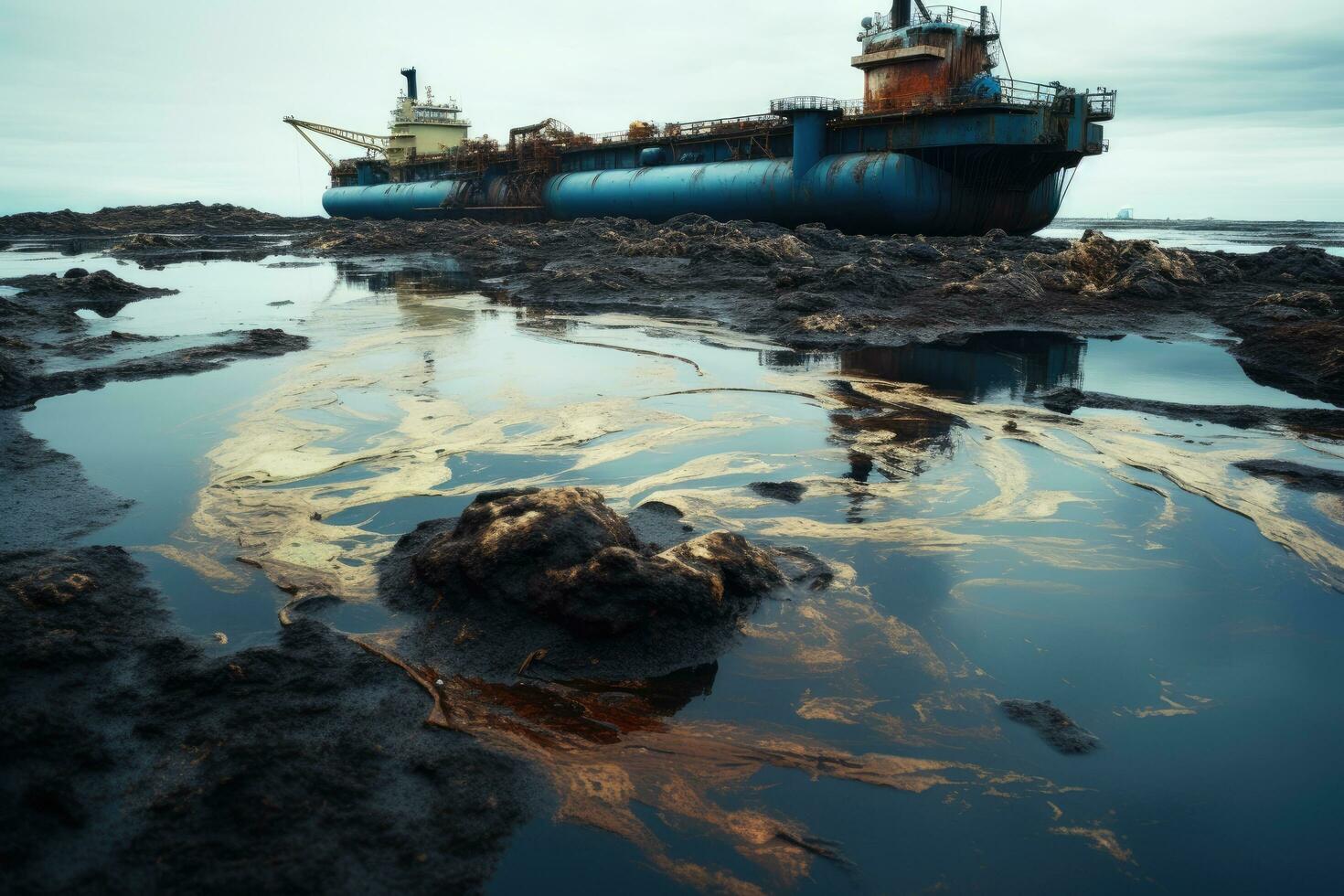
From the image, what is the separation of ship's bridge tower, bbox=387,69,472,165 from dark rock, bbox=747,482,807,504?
184ft

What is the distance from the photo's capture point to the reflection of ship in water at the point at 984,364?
10516mm

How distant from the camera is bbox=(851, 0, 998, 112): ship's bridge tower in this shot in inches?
1140

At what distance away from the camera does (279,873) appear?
8.55 ft

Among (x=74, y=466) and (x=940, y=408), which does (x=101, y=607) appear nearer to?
(x=74, y=466)

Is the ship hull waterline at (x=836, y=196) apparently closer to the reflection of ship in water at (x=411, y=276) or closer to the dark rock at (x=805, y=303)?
the reflection of ship in water at (x=411, y=276)

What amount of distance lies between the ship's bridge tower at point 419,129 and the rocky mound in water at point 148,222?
1125cm

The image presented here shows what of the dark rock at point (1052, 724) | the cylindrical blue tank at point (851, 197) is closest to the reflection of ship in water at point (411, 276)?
the cylindrical blue tank at point (851, 197)

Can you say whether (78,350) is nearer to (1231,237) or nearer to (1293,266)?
(1293,266)

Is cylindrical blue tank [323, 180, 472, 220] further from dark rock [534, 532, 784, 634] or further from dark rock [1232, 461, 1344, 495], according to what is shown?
dark rock [534, 532, 784, 634]

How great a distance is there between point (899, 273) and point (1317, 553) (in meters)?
14.8

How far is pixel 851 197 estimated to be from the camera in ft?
94.7

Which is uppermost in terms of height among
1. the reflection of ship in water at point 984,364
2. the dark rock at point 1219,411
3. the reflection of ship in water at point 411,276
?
the reflection of ship in water at point 411,276

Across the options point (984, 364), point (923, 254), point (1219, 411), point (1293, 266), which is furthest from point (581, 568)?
point (1293, 266)

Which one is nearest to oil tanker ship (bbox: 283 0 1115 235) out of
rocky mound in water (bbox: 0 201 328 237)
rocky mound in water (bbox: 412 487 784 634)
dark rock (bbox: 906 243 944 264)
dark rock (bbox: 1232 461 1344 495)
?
dark rock (bbox: 906 243 944 264)
